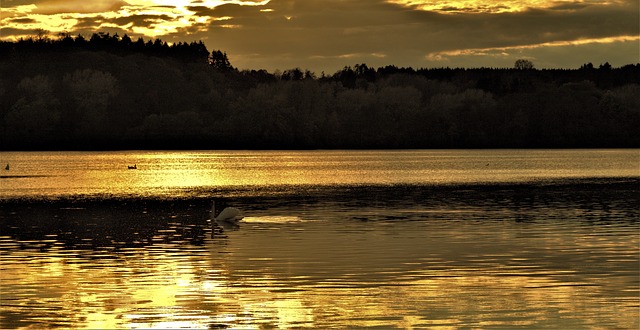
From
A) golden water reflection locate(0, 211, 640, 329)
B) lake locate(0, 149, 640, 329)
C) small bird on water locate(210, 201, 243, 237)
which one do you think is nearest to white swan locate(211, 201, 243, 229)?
small bird on water locate(210, 201, 243, 237)

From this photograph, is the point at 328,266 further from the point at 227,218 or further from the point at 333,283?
the point at 227,218

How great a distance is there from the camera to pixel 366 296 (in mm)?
27578

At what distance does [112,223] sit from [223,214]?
600cm

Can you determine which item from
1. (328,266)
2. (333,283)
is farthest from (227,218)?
(333,283)

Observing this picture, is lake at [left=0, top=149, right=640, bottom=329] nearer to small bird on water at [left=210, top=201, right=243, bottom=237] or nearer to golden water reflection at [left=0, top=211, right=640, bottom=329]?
golden water reflection at [left=0, top=211, right=640, bottom=329]

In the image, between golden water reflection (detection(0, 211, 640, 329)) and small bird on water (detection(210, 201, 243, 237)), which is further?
small bird on water (detection(210, 201, 243, 237))

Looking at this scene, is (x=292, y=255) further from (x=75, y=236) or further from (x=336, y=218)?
(x=336, y=218)

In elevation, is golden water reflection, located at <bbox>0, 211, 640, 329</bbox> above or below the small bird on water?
above

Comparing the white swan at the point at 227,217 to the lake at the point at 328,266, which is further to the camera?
the white swan at the point at 227,217

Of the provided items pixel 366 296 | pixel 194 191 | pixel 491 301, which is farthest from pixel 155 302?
pixel 194 191

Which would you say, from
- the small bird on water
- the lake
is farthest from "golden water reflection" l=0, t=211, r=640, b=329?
the small bird on water

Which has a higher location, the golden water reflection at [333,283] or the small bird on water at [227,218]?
the golden water reflection at [333,283]

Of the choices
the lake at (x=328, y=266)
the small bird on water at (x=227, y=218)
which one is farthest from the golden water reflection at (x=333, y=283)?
the small bird on water at (x=227, y=218)

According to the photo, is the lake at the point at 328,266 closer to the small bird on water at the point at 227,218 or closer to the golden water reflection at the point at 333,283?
the golden water reflection at the point at 333,283
